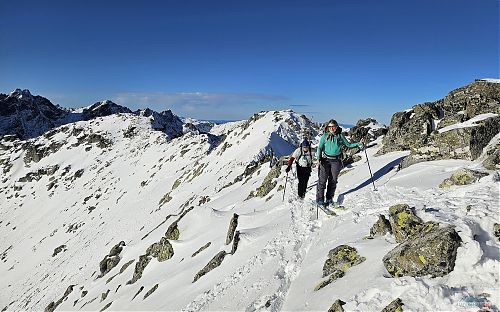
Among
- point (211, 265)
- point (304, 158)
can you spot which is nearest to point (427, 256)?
point (304, 158)

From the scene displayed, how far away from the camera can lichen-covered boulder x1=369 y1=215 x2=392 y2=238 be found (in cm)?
965

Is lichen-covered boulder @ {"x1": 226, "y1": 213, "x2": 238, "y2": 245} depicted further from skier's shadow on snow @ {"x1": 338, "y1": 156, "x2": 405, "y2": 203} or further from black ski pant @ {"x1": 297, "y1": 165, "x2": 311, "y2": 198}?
skier's shadow on snow @ {"x1": 338, "y1": 156, "x2": 405, "y2": 203}

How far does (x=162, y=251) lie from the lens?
890 inches

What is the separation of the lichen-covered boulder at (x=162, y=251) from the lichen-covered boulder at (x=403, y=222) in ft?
52.9

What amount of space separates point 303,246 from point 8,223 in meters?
97.5

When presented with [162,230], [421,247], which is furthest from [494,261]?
[162,230]

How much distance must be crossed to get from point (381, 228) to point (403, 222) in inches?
38.5

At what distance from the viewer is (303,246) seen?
11797 millimetres

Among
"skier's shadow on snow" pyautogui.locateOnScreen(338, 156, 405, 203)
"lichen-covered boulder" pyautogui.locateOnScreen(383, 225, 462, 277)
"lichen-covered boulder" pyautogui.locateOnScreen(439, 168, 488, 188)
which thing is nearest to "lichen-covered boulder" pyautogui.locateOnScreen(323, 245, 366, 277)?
"lichen-covered boulder" pyautogui.locateOnScreen(383, 225, 462, 277)

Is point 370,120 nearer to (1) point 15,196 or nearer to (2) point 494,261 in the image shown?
(2) point 494,261

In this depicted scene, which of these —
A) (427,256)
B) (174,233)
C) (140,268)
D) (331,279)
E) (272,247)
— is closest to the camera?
(427,256)

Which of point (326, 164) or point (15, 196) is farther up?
point (326, 164)

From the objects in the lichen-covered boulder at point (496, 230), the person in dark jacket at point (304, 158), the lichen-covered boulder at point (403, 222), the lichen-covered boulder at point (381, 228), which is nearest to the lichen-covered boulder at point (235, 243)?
the person in dark jacket at point (304, 158)

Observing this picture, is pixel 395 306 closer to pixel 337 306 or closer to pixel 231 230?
pixel 337 306
